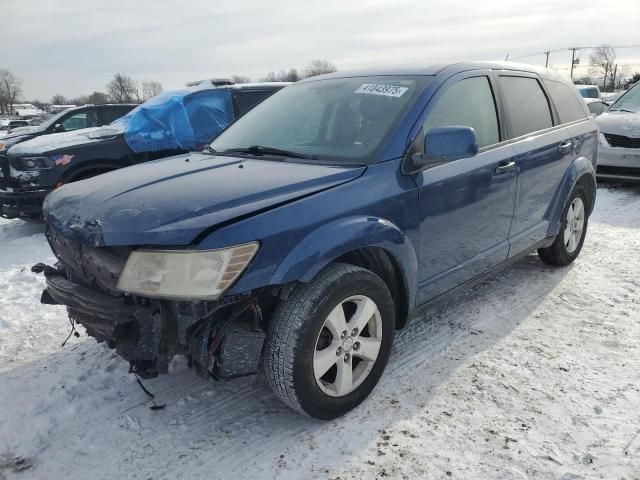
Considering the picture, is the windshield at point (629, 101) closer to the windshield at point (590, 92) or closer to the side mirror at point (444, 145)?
the side mirror at point (444, 145)

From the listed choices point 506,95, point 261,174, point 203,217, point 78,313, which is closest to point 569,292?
point 506,95

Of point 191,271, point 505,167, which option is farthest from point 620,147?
point 191,271

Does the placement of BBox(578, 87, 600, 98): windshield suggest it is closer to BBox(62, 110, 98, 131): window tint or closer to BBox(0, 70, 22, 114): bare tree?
BBox(62, 110, 98, 131): window tint

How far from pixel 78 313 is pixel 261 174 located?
3.64 feet

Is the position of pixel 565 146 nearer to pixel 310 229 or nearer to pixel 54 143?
pixel 310 229

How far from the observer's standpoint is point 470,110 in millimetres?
3309

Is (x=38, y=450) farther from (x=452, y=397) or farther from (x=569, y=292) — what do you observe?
(x=569, y=292)

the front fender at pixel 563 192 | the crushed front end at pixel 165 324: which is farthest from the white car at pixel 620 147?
the crushed front end at pixel 165 324

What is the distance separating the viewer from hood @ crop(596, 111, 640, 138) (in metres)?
7.77

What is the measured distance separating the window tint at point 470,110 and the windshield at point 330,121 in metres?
0.18

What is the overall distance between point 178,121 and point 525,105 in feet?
15.4

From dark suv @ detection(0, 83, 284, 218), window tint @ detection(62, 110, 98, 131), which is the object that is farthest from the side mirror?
window tint @ detection(62, 110, 98, 131)

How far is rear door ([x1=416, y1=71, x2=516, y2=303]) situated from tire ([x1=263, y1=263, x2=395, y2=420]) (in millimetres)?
477

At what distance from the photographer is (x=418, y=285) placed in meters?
2.95
